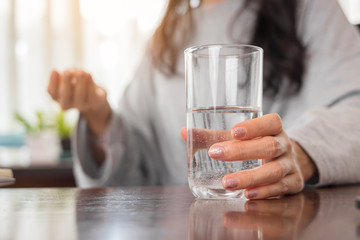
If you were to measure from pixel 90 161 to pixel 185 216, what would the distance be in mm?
657

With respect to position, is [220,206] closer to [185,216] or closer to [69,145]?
[185,216]

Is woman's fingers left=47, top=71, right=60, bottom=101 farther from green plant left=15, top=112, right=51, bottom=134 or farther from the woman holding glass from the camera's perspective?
green plant left=15, top=112, right=51, bottom=134

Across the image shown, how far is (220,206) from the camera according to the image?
1.23ft

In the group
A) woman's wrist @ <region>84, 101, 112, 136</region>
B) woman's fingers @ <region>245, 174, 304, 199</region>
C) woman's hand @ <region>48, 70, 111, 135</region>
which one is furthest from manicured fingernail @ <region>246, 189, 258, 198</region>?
woman's wrist @ <region>84, 101, 112, 136</region>

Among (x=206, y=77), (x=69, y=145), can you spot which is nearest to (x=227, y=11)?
(x=206, y=77)

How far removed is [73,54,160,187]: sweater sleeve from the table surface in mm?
452

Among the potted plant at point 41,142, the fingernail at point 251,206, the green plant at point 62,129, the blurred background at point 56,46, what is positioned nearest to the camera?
the fingernail at point 251,206

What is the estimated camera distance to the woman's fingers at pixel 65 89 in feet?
2.26

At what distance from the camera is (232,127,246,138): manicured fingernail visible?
0.39 metres

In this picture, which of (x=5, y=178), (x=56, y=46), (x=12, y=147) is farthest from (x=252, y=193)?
(x=56, y=46)

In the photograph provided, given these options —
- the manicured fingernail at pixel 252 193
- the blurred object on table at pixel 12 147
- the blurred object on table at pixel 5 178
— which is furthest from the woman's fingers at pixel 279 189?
the blurred object on table at pixel 12 147

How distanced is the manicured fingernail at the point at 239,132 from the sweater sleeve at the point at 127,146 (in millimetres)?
584

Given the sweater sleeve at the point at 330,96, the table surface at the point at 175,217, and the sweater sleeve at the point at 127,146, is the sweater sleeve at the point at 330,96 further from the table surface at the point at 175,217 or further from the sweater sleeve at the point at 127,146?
the sweater sleeve at the point at 127,146

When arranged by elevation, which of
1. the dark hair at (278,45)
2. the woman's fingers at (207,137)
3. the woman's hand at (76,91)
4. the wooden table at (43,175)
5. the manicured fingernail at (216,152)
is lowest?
the wooden table at (43,175)
